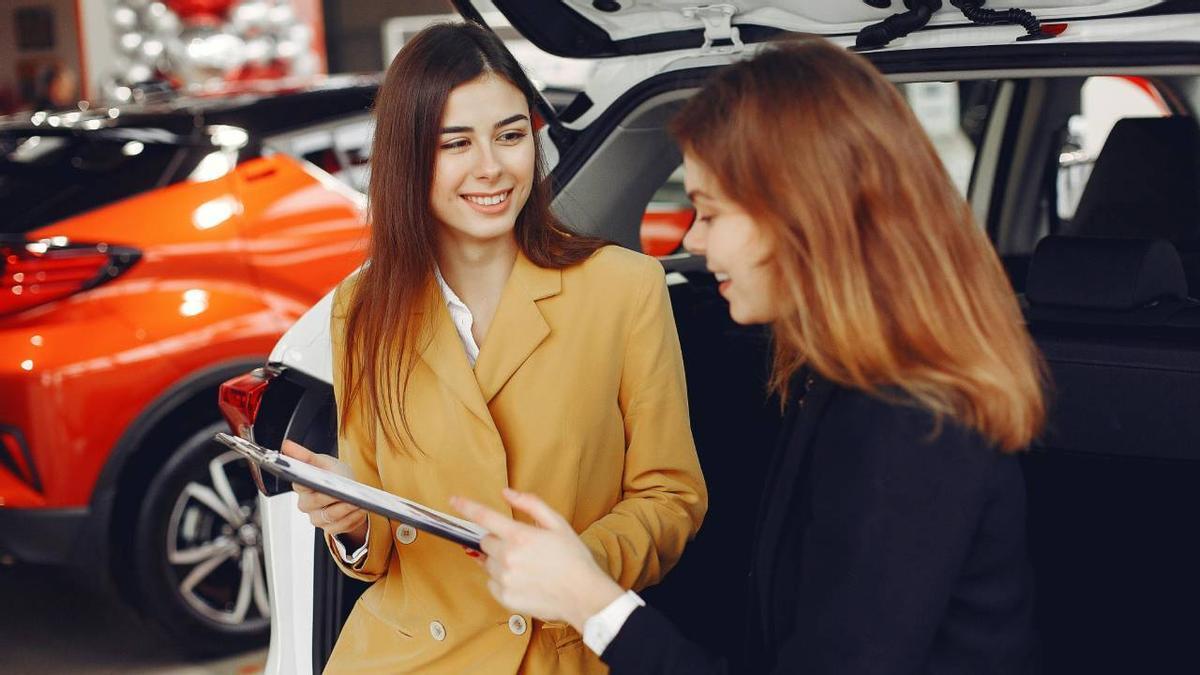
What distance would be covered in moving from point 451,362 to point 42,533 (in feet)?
6.33

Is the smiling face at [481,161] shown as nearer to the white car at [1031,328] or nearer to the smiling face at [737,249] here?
the white car at [1031,328]

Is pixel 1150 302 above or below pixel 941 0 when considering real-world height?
below

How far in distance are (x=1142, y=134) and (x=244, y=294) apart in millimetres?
2269

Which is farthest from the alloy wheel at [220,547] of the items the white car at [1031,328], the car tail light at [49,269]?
the white car at [1031,328]

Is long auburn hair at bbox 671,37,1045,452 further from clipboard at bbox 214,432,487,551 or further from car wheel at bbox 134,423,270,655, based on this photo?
car wheel at bbox 134,423,270,655

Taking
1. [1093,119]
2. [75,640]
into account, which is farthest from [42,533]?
[1093,119]

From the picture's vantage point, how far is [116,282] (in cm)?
337

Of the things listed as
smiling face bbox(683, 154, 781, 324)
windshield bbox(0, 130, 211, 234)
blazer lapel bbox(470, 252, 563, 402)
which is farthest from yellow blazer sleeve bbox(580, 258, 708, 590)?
windshield bbox(0, 130, 211, 234)

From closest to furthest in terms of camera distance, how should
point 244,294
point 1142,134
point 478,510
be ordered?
point 478,510
point 1142,134
point 244,294

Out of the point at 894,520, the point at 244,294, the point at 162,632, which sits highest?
the point at 894,520

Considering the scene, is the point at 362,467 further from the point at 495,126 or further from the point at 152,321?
the point at 152,321

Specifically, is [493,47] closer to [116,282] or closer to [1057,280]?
[1057,280]

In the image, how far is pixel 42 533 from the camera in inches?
128

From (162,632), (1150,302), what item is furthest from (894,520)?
(162,632)
